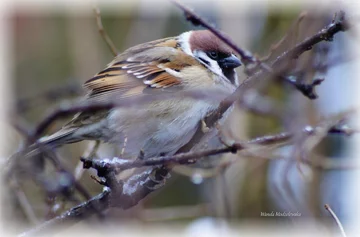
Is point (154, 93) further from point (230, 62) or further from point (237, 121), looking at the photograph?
point (237, 121)

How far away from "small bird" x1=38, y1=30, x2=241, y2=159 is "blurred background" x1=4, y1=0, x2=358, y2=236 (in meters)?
0.19

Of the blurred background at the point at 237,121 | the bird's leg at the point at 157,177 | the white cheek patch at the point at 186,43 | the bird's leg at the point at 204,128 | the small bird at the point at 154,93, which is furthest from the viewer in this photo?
the white cheek patch at the point at 186,43

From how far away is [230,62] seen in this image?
296 centimetres

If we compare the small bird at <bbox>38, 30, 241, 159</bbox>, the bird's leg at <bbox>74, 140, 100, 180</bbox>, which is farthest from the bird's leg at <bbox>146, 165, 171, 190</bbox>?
the bird's leg at <bbox>74, 140, 100, 180</bbox>

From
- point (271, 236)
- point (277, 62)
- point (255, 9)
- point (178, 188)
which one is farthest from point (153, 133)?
point (178, 188)

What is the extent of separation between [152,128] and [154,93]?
0.19 m

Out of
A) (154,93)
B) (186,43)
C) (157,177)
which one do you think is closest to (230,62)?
(186,43)

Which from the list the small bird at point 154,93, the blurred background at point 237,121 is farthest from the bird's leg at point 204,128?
the blurred background at point 237,121

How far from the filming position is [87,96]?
9.12 ft

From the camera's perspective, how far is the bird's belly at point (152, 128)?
8.85 feet

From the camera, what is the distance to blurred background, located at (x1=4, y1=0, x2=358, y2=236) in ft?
9.56

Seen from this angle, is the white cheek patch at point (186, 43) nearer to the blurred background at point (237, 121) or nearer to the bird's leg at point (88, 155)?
the blurred background at point (237, 121)

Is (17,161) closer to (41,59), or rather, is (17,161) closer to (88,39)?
(88,39)

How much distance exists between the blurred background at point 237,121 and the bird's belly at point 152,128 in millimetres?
286
